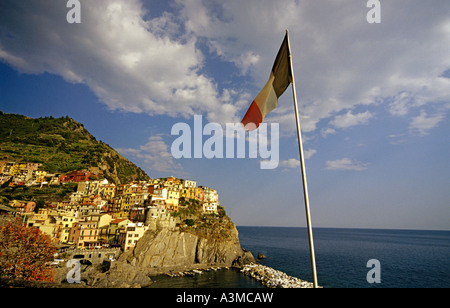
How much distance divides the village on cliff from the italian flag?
48.8 meters

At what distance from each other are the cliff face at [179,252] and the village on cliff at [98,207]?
2.85 meters

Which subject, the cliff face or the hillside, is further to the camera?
the hillside

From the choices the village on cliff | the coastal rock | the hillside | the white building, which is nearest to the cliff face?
the white building

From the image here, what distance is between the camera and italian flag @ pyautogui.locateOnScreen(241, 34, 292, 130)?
808 centimetres

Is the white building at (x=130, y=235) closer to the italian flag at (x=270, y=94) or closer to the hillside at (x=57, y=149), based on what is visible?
the hillside at (x=57, y=149)

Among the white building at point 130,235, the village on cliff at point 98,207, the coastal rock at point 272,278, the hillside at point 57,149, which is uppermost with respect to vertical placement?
the hillside at point 57,149

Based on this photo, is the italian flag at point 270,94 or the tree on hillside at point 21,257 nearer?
the italian flag at point 270,94

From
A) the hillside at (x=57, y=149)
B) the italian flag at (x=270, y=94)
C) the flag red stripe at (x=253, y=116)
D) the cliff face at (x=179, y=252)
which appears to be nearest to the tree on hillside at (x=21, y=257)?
the flag red stripe at (x=253, y=116)

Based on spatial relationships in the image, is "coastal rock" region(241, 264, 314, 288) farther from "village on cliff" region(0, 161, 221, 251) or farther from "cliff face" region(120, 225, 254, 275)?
"village on cliff" region(0, 161, 221, 251)

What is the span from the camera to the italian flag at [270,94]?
8078 millimetres

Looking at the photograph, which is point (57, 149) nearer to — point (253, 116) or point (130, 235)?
point (130, 235)

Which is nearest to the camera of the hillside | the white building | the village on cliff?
the white building

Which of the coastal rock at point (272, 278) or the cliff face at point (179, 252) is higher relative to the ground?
the cliff face at point (179, 252)
